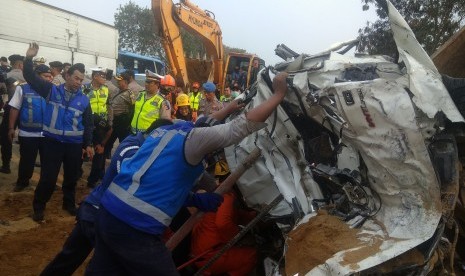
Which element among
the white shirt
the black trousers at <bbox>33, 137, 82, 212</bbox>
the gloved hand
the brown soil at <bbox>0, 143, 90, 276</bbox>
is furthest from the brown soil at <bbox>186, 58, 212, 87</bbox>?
the gloved hand

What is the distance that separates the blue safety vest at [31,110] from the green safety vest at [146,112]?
47.5 inches

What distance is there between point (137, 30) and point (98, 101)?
3365 centimetres

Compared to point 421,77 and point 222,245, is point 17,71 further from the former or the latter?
point 421,77

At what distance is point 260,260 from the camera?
3453 mm

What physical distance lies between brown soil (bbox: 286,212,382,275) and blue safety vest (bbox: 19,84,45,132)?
400 centimetres

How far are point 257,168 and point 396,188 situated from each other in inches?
40.3

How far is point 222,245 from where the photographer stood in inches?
131

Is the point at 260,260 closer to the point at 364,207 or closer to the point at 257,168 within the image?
the point at 257,168

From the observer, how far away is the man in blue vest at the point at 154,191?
7.52ft

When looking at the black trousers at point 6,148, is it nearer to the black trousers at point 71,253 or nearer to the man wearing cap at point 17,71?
the man wearing cap at point 17,71

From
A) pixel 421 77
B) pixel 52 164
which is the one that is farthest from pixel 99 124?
pixel 421 77

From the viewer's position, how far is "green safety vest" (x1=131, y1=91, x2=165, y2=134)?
571 cm

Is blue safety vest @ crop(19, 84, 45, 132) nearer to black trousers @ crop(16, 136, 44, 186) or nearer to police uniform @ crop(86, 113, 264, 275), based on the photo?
black trousers @ crop(16, 136, 44, 186)

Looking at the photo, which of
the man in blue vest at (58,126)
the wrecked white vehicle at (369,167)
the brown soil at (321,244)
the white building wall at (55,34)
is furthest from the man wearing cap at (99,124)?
the white building wall at (55,34)
